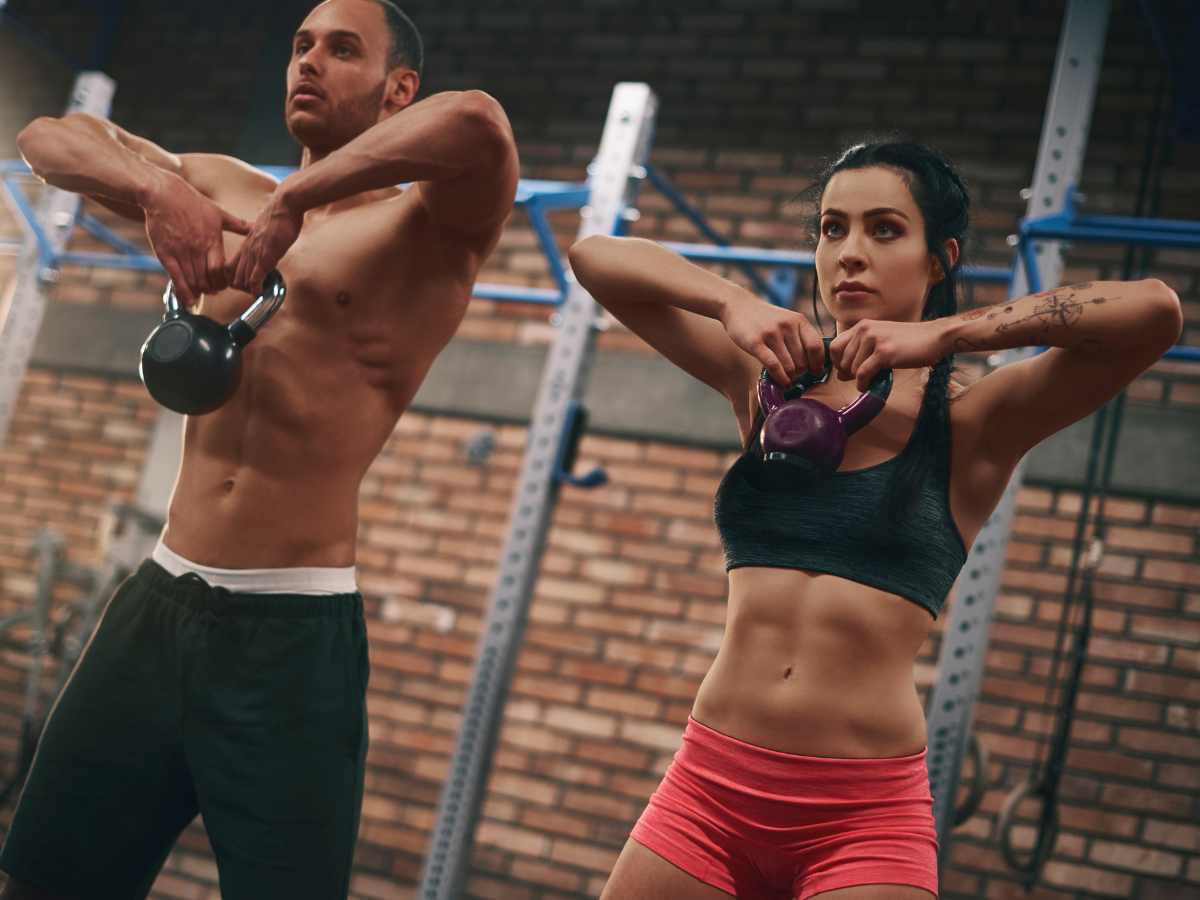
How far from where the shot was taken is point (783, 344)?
1.48 meters

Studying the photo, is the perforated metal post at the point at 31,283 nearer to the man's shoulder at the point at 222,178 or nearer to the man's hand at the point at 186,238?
the man's shoulder at the point at 222,178

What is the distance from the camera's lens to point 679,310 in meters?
1.75

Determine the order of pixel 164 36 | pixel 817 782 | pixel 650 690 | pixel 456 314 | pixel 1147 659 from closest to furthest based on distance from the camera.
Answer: pixel 817 782 < pixel 456 314 < pixel 1147 659 < pixel 650 690 < pixel 164 36

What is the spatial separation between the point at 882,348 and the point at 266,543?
883 millimetres

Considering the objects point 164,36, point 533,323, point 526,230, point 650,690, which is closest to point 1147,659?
point 650,690

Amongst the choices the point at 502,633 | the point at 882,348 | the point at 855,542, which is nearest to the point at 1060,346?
the point at 882,348

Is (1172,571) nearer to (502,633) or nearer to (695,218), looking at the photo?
(695,218)

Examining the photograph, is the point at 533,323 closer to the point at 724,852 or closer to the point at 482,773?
the point at 482,773

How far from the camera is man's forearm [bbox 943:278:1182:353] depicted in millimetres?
1420

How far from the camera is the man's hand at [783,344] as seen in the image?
148 centimetres

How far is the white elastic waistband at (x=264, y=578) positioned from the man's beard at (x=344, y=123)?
67 cm

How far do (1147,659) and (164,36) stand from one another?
5072 millimetres

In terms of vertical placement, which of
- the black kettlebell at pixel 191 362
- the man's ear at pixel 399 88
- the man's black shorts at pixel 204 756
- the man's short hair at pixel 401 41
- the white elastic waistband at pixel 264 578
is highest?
the man's short hair at pixel 401 41

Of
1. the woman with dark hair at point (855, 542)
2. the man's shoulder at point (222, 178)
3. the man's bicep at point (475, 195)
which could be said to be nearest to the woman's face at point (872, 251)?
the woman with dark hair at point (855, 542)
